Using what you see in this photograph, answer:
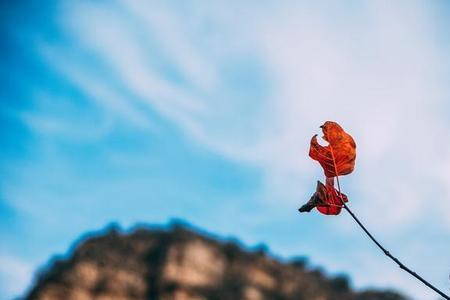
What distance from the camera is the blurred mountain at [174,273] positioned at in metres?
22.1

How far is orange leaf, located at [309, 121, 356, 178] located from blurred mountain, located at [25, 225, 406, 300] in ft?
77.0

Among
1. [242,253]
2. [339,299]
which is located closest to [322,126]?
[242,253]

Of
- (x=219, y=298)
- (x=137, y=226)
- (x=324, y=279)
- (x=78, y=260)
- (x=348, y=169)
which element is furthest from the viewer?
(x=324, y=279)

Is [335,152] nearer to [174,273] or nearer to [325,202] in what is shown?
[325,202]

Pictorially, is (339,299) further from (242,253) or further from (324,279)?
(242,253)

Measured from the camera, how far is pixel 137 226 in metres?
29.0

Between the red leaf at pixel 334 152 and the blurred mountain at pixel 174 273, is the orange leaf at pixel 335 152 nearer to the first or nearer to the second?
the red leaf at pixel 334 152

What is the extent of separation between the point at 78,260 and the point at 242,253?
519 inches

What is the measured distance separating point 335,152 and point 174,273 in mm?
25033

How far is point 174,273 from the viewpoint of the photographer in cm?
2461

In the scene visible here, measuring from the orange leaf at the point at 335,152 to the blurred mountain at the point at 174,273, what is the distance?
23467 millimetres

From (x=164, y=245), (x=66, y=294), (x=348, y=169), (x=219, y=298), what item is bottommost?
(x=348, y=169)

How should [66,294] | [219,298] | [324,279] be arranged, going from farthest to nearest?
1. [324,279]
2. [219,298]
3. [66,294]

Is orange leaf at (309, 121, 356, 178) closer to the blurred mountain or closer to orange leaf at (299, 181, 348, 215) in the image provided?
orange leaf at (299, 181, 348, 215)
